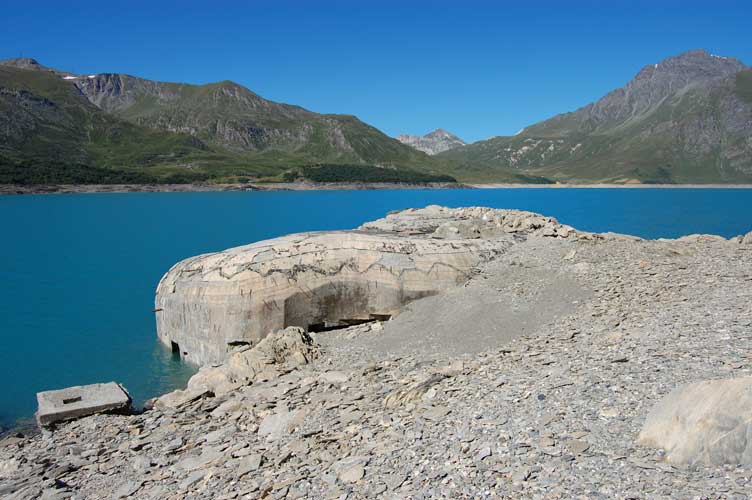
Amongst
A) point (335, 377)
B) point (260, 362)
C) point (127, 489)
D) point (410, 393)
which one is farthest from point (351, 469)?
point (260, 362)

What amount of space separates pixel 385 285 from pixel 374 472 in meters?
12.1

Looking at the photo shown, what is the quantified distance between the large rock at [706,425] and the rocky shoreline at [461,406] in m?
0.18

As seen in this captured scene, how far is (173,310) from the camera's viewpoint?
2275 centimetres

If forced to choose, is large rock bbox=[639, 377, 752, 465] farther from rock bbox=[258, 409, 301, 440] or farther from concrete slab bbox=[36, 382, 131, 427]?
concrete slab bbox=[36, 382, 131, 427]

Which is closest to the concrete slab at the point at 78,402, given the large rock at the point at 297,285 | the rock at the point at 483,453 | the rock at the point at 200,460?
the large rock at the point at 297,285

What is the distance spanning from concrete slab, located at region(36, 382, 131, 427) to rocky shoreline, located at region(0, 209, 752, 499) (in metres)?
0.48

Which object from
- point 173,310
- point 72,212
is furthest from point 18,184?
point 173,310

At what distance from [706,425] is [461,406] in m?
4.82

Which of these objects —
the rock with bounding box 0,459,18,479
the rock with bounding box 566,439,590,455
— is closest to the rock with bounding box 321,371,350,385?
the rock with bounding box 0,459,18,479

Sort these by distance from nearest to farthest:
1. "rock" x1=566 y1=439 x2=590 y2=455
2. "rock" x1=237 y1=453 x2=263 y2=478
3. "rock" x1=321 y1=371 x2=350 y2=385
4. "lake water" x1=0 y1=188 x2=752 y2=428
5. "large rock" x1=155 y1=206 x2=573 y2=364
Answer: "rock" x1=566 y1=439 x2=590 y2=455
"rock" x1=237 y1=453 x2=263 y2=478
"rock" x1=321 y1=371 x2=350 y2=385
"large rock" x1=155 y1=206 x2=573 y2=364
"lake water" x1=0 y1=188 x2=752 y2=428

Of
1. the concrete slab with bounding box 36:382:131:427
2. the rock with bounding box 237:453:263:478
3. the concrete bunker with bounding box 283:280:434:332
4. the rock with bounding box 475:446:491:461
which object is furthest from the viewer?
the concrete bunker with bounding box 283:280:434:332

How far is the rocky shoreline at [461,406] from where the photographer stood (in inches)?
344

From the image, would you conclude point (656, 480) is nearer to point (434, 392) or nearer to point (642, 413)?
point (642, 413)

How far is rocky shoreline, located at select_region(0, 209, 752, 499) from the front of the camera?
28.7 ft
